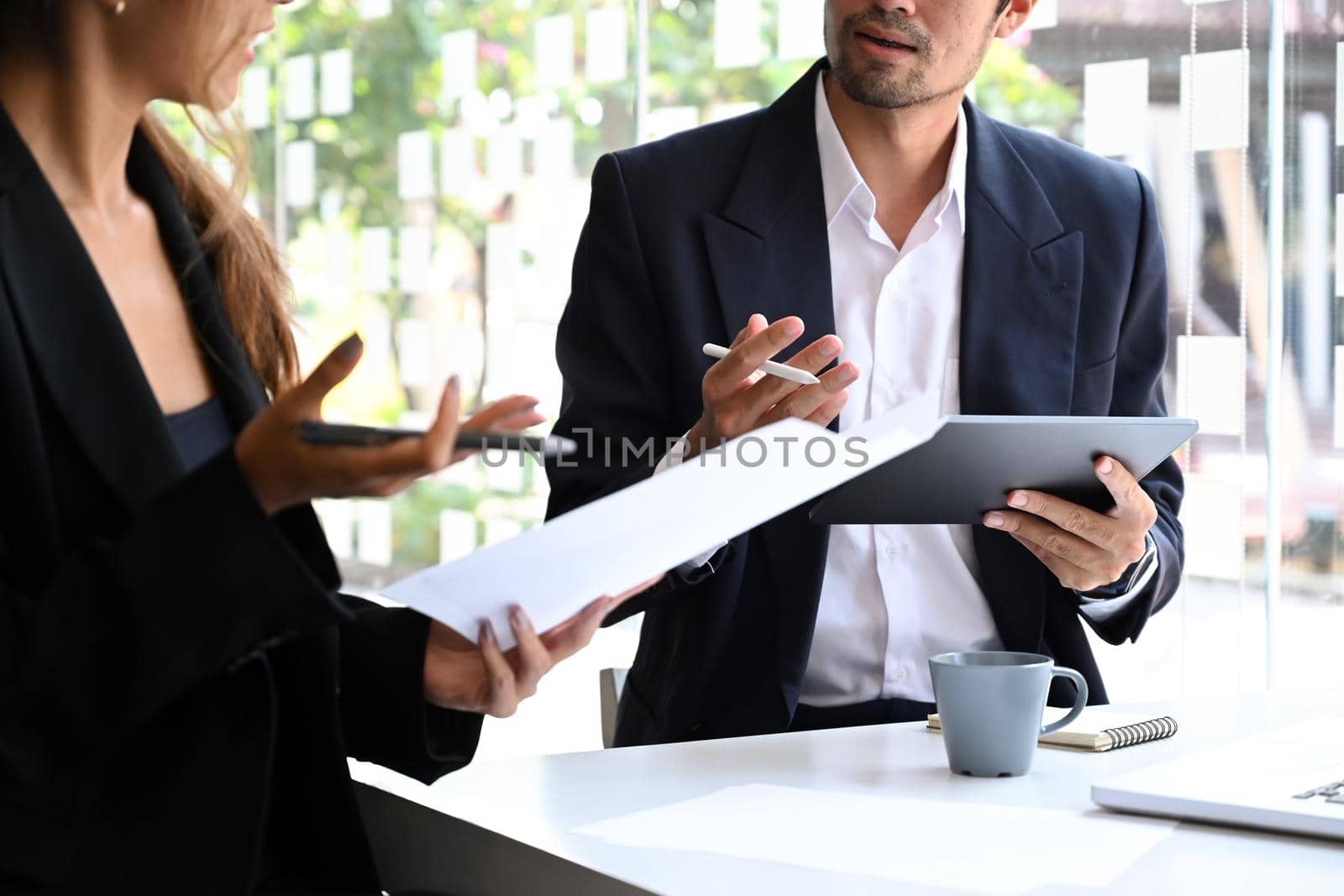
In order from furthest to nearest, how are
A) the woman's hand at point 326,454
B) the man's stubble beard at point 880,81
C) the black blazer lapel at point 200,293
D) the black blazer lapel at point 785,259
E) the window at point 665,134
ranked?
the window at point 665,134, the man's stubble beard at point 880,81, the black blazer lapel at point 785,259, the black blazer lapel at point 200,293, the woman's hand at point 326,454

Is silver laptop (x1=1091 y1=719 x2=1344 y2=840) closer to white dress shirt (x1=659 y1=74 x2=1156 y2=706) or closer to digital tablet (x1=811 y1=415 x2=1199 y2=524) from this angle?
digital tablet (x1=811 y1=415 x2=1199 y2=524)

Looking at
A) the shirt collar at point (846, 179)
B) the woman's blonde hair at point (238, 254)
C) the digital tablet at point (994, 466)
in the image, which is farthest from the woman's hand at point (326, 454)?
the shirt collar at point (846, 179)

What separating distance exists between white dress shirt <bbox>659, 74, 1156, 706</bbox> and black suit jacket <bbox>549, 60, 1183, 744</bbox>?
0.11ft

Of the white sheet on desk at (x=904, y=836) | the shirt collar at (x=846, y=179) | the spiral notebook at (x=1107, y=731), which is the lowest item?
the white sheet on desk at (x=904, y=836)

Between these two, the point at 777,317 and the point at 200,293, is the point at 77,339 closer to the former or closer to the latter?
the point at 200,293

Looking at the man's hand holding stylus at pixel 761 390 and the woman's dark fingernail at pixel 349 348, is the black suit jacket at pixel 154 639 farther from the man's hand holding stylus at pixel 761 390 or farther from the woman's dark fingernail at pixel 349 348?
the man's hand holding stylus at pixel 761 390

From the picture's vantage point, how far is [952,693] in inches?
49.1

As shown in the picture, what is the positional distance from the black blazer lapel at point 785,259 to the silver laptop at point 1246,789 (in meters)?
0.60

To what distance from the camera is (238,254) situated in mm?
1297

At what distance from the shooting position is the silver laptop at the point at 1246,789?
1063 millimetres

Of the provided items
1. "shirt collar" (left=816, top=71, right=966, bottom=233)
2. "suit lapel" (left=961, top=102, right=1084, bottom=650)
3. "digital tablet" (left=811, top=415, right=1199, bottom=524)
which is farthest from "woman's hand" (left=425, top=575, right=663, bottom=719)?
"shirt collar" (left=816, top=71, right=966, bottom=233)

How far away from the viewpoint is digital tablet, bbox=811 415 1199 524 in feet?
4.30

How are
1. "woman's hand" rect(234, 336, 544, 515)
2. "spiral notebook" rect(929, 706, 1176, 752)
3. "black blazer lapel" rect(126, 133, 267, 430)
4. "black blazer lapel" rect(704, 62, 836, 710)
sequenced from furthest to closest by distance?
"black blazer lapel" rect(704, 62, 836, 710) < "spiral notebook" rect(929, 706, 1176, 752) < "black blazer lapel" rect(126, 133, 267, 430) < "woman's hand" rect(234, 336, 544, 515)

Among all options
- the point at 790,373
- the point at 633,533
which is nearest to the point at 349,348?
the point at 633,533
